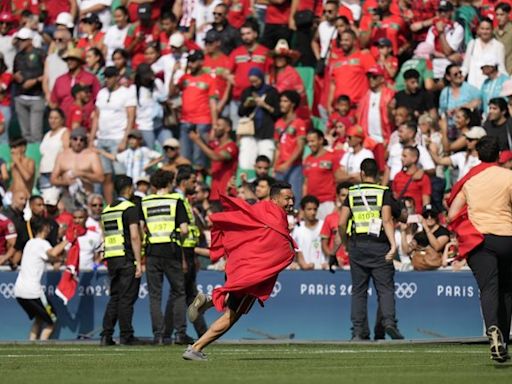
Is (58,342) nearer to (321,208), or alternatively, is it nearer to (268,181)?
(268,181)

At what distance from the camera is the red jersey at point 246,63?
87.7 ft

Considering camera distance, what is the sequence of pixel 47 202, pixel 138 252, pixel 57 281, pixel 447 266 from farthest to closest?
pixel 47 202 < pixel 57 281 < pixel 447 266 < pixel 138 252

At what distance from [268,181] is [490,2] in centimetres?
730

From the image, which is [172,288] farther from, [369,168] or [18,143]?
[18,143]

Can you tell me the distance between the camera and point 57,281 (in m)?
23.7

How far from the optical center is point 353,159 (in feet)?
79.1

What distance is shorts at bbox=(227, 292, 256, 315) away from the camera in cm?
1536

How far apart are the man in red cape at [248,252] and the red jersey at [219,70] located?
1123 cm

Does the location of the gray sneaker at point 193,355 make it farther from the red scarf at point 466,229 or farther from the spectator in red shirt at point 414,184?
the spectator in red shirt at point 414,184

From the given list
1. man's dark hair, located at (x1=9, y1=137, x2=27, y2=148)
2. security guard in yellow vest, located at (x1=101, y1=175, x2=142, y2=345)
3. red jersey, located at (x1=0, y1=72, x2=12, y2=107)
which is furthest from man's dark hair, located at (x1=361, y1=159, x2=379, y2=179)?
red jersey, located at (x1=0, y1=72, x2=12, y2=107)

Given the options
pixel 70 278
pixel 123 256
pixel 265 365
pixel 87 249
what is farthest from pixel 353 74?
pixel 265 365

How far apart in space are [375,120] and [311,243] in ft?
10.3

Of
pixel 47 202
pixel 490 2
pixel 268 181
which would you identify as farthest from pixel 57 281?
pixel 490 2

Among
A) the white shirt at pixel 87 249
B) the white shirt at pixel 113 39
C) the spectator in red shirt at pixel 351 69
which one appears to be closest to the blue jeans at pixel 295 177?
the spectator in red shirt at pixel 351 69
